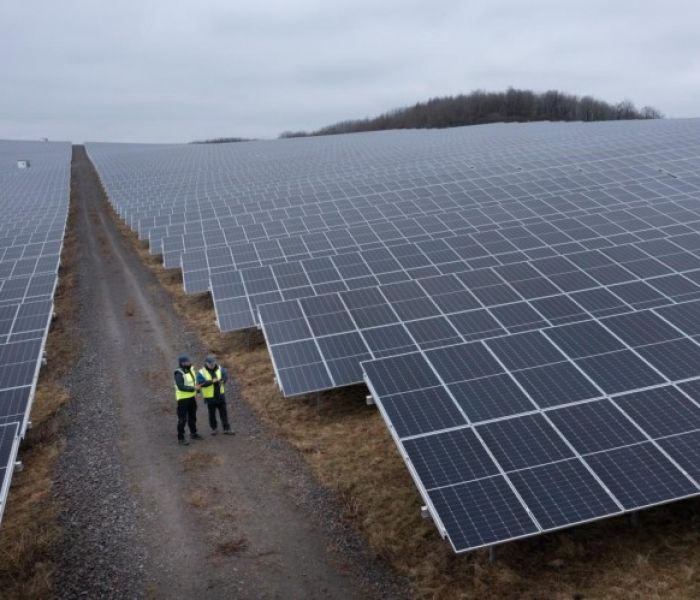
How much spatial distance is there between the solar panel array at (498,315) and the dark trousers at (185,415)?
206 cm

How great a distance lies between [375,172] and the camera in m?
46.1

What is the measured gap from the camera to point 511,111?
12988 cm

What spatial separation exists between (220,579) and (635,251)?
15.4 metres

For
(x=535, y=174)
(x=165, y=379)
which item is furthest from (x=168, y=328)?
(x=535, y=174)

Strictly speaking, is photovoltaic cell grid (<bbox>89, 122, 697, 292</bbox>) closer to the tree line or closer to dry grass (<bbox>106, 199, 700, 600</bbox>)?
dry grass (<bbox>106, 199, 700, 600</bbox>)

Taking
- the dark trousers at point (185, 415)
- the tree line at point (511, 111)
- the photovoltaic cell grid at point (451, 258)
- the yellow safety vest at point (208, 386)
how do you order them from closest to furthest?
the dark trousers at point (185, 415), the yellow safety vest at point (208, 386), the photovoltaic cell grid at point (451, 258), the tree line at point (511, 111)

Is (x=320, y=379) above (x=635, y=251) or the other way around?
the other way around

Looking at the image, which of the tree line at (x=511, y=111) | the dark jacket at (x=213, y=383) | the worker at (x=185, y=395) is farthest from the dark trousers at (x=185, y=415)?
the tree line at (x=511, y=111)

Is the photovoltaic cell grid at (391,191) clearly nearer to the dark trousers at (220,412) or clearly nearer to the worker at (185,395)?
the dark trousers at (220,412)

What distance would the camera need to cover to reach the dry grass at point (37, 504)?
9.39m

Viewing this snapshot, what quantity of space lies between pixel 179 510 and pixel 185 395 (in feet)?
8.99

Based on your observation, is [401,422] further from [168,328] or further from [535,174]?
[535,174]

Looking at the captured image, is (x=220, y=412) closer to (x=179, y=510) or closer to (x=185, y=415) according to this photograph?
(x=185, y=415)

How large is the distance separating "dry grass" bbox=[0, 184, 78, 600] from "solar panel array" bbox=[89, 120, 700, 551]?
5161 millimetres
